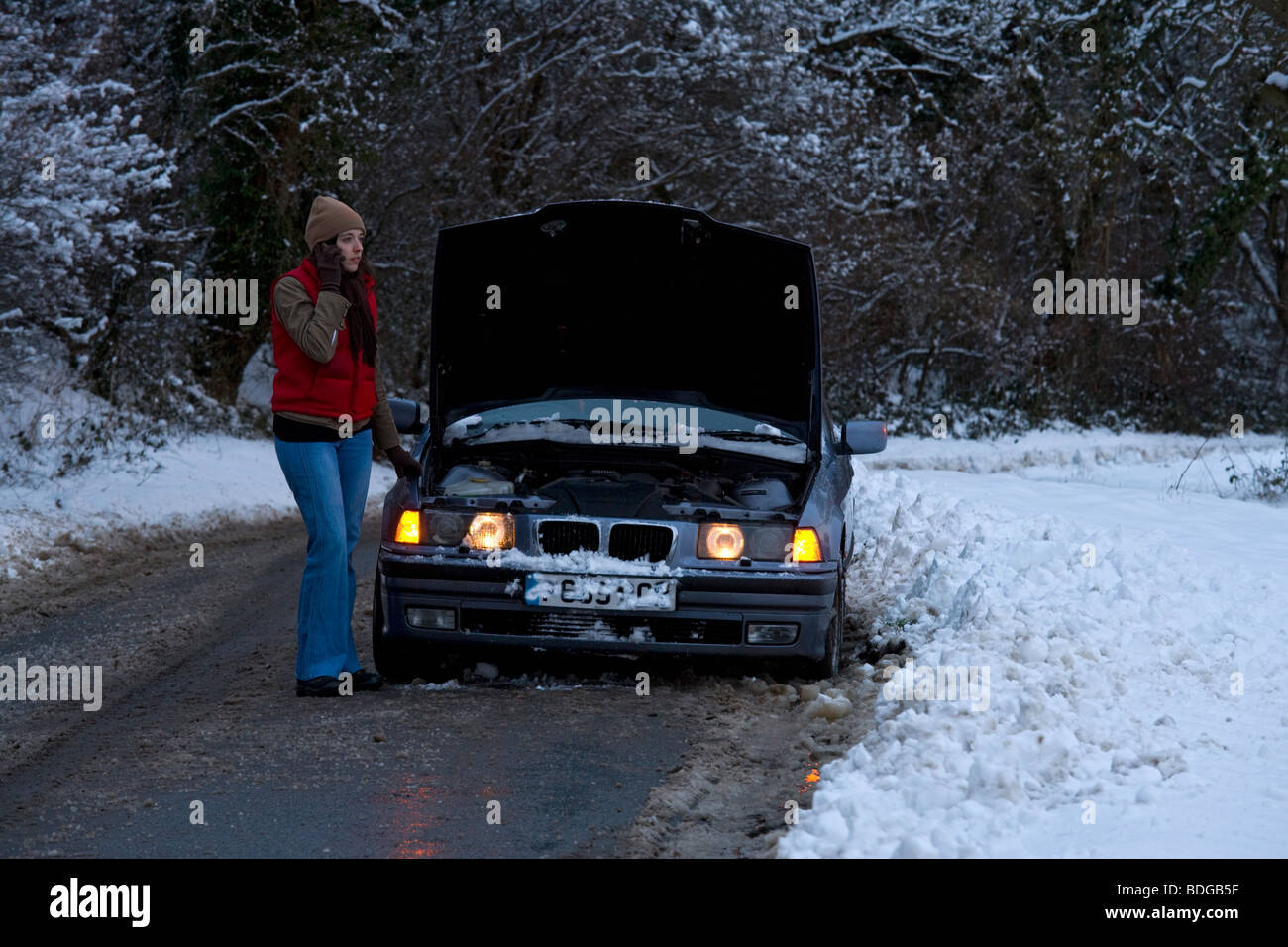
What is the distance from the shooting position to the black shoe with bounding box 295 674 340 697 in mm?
6027

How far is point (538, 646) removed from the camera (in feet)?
19.6

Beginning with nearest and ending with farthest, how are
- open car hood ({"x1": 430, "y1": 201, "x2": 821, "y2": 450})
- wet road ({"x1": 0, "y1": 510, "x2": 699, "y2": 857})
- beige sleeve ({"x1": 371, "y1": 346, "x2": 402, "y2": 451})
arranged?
wet road ({"x1": 0, "y1": 510, "x2": 699, "y2": 857}), beige sleeve ({"x1": 371, "y1": 346, "x2": 402, "y2": 451}), open car hood ({"x1": 430, "y1": 201, "x2": 821, "y2": 450})

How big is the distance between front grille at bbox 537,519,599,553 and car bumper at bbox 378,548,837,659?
0.18 meters

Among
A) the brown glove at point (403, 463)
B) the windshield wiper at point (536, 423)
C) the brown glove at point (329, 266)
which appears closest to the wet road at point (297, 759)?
the brown glove at point (403, 463)

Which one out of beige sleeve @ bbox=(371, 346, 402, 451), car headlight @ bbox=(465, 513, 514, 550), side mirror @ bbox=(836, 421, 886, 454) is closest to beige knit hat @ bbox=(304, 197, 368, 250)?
beige sleeve @ bbox=(371, 346, 402, 451)

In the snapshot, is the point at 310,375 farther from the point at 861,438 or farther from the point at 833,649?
the point at 861,438

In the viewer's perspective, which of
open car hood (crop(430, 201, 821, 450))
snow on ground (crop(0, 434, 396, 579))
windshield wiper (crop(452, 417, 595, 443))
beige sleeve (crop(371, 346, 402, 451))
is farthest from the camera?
snow on ground (crop(0, 434, 396, 579))

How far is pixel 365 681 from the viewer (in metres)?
6.21

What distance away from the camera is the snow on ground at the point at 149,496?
1105cm

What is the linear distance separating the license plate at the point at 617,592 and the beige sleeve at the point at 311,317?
55.0 inches

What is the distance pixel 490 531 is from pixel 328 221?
1.53m

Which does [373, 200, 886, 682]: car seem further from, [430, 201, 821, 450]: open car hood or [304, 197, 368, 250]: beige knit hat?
[304, 197, 368, 250]: beige knit hat

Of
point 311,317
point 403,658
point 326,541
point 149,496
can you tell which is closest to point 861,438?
point 403,658

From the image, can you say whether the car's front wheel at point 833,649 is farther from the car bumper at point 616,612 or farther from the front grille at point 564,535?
the front grille at point 564,535
